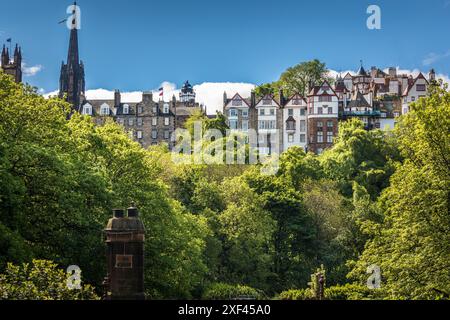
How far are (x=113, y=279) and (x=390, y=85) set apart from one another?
125207mm

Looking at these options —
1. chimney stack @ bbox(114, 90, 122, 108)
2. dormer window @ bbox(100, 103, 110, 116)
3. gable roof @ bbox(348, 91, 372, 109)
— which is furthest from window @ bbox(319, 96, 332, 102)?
dormer window @ bbox(100, 103, 110, 116)

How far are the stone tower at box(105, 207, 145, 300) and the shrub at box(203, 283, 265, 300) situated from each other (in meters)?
31.5

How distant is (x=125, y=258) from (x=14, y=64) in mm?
95482

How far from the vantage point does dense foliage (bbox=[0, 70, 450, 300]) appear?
124ft

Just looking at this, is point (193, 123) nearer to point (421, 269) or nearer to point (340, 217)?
point (340, 217)

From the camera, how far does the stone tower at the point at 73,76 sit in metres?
135

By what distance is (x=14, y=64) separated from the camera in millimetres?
115062

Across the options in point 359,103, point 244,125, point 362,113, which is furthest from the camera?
point 359,103

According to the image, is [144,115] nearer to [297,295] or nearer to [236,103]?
[236,103]

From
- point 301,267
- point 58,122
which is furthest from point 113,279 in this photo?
point 301,267

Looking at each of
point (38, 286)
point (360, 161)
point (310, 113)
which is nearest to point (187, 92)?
point (310, 113)

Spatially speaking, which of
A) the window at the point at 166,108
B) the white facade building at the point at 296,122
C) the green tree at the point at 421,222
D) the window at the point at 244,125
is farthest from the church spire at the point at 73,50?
the green tree at the point at 421,222

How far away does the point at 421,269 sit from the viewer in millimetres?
40625

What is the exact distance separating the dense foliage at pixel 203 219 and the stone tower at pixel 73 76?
203 feet
